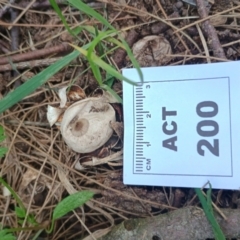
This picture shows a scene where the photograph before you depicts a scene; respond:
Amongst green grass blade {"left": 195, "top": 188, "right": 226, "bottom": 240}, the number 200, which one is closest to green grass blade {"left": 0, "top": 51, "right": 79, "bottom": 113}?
the number 200

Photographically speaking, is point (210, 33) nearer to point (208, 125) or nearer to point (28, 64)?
point (208, 125)

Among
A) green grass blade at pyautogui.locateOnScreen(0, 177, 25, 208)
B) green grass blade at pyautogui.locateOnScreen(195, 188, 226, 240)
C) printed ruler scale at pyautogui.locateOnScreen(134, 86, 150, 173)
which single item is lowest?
green grass blade at pyautogui.locateOnScreen(195, 188, 226, 240)

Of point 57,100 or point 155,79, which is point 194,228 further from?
point 57,100

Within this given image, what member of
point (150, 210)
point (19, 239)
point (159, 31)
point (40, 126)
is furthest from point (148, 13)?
point (19, 239)

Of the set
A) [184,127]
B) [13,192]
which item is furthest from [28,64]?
[184,127]

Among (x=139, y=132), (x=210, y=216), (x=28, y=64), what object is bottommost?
(x=210, y=216)

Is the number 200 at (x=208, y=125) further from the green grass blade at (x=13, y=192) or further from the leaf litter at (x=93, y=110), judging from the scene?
the green grass blade at (x=13, y=192)

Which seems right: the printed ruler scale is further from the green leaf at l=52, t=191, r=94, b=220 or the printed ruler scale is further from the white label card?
the green leaf at l=52, t=191, r=94, b=220

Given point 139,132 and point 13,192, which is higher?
point 139,132
